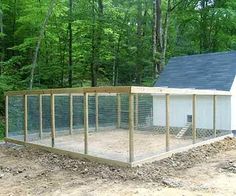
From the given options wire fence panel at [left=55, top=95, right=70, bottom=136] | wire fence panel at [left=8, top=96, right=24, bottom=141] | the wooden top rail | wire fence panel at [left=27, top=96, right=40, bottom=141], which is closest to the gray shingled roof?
the wooden top rail

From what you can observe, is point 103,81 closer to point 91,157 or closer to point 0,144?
point 0,144

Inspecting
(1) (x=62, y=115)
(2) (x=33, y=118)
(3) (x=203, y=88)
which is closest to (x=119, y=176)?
(1) (x=62, y=115)

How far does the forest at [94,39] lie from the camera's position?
618 inches

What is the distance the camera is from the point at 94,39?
54.2ft

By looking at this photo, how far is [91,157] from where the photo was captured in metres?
7.74

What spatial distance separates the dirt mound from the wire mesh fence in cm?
47

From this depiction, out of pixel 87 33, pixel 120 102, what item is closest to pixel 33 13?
pixel 87 33

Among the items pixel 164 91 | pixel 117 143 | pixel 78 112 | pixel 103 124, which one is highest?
pixel 164 91

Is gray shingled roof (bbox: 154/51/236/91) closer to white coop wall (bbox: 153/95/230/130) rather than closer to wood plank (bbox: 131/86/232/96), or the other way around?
white coop wall (bbox: 153/95/230/130)

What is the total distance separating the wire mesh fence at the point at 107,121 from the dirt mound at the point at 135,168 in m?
0.47

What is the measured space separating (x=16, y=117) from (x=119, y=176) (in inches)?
207

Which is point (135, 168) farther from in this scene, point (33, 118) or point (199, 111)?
point (199, 111)

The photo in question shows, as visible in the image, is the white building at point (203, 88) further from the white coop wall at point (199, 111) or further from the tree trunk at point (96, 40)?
the tree trunk at point (96, 40)

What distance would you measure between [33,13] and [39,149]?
8.08m
